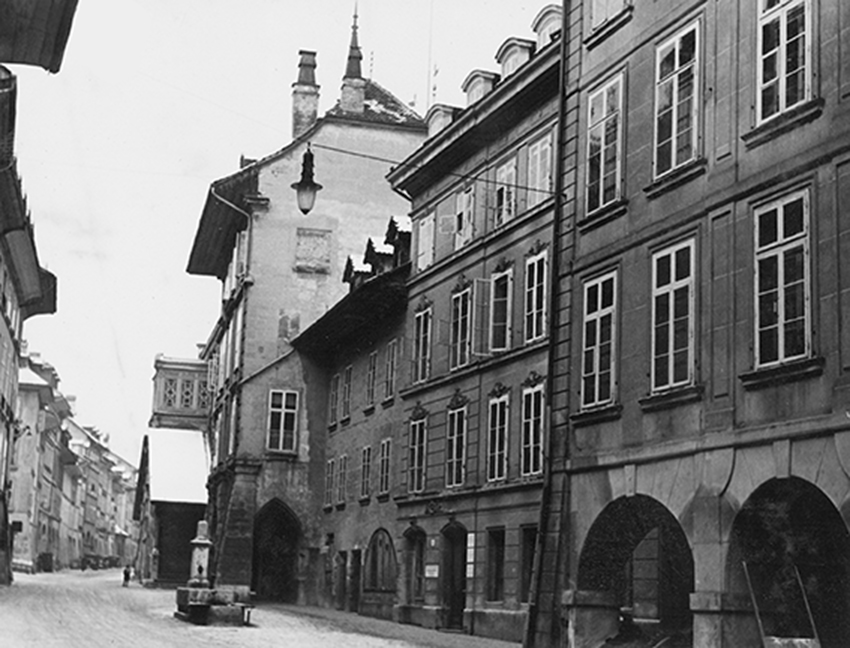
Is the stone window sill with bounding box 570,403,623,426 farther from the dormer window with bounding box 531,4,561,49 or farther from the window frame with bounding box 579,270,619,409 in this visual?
the dormer window with bounding box 531,4,561,49

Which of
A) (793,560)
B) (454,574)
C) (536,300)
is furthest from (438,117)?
(793,560)

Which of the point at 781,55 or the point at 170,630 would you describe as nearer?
the point at 781,55

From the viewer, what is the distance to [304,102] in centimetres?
5750

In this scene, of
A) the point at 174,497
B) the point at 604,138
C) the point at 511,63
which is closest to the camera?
the point at 604,138

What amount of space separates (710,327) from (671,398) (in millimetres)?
1279

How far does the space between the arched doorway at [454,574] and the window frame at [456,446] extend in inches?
45.2

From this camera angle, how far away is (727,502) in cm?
1766

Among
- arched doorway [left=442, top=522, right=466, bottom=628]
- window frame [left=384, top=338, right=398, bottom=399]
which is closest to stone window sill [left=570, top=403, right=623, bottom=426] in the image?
arched doorway [left=442, top=522, right=466, bottom=628]

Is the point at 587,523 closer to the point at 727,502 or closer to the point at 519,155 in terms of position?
the point at 727,502

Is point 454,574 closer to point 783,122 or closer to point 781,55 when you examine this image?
point 783,122

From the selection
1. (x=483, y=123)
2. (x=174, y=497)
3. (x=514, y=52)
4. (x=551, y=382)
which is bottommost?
(x=174, y=497)

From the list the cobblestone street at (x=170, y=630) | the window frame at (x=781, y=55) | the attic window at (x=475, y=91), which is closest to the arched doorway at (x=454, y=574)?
the cobblestone street at (x=170, y=630)

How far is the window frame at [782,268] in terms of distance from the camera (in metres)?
16.4

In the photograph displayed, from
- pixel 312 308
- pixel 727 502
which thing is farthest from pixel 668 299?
pixel 312 308
